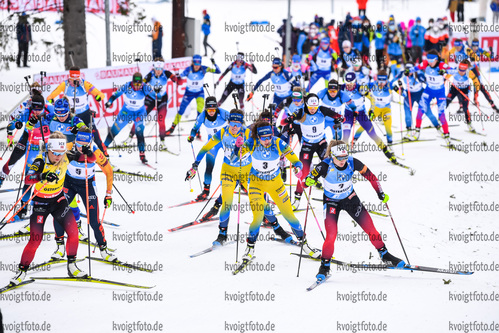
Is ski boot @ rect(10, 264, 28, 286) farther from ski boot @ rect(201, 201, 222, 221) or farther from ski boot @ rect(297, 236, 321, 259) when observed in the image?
ski boot @ rect(297, 236, 321, 259)

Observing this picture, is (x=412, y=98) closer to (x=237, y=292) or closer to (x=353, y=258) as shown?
(x=353, y=258)

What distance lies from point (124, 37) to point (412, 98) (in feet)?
56.4

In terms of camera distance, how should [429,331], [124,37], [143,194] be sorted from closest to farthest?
[429,331] < [143,194] < [124,37]

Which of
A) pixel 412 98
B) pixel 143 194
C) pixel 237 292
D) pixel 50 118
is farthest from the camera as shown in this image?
pixel 412 98

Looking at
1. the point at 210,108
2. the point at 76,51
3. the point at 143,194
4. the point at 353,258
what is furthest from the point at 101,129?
the point at 353,258

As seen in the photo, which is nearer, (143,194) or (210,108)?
(210,108)

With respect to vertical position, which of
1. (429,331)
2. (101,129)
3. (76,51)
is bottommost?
(429,331)

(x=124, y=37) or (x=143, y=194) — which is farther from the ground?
(x=124, y=37)

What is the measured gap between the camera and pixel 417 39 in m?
25.4

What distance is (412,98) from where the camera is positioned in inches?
645

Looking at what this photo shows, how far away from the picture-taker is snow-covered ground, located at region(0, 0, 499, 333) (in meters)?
7.59

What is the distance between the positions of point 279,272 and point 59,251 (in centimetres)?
325

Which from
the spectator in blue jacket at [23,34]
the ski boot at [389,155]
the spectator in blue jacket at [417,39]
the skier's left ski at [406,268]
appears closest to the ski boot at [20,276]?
the skier's left ski at [406,268]

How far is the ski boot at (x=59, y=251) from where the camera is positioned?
9164 mm
